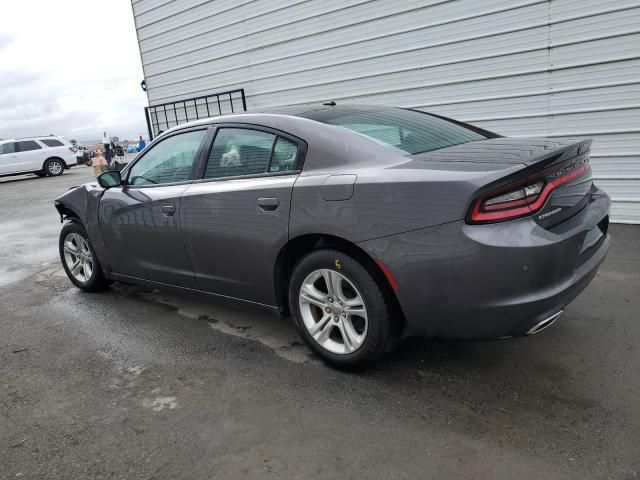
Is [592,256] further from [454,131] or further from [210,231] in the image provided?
[210,231]

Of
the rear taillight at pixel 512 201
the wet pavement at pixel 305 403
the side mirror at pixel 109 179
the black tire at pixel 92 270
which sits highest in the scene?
the side mirror at pixel 109 179

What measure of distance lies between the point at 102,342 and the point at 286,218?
176cm

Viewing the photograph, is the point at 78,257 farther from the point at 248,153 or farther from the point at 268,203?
the point at 268,203

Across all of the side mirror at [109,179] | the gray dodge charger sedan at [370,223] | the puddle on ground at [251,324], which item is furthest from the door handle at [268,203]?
the side mirror at [109,179]

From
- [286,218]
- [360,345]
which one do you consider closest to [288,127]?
[286,218]

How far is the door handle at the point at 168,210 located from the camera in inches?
140

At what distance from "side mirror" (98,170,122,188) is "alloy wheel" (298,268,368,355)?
6.58 feet

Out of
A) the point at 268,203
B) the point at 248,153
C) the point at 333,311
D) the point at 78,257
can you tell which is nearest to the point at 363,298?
the point at 333,311

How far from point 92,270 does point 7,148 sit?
1903 cm

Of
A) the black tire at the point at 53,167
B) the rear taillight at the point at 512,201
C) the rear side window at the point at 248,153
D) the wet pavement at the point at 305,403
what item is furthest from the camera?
the black tire at the point at 53,167

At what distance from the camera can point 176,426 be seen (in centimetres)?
256

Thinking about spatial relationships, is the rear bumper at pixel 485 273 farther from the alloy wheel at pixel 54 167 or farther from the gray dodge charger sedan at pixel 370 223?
the alloy wheel at pixel 54 167

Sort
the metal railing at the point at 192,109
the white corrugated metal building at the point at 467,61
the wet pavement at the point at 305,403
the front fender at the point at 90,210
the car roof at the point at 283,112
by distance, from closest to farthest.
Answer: the wet pavement at the point at 305,403
the car roof at the point at 283,112
the front fender at the point at 90,210
the white corrugated metal building at the point at 467,61
the metal railing at the point at 192,109

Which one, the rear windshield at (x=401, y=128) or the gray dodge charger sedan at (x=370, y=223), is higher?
the rear windshield at (x=401, y=128)
